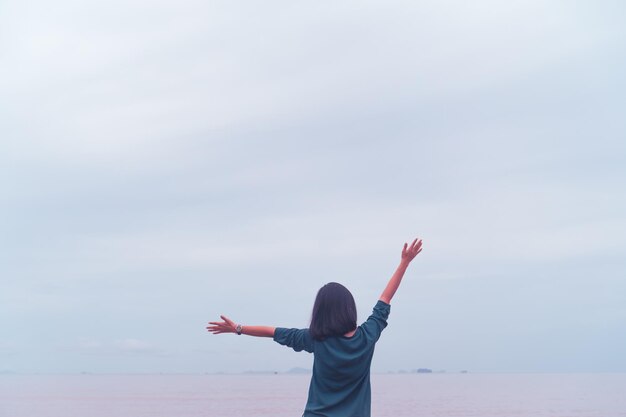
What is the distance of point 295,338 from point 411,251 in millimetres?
877

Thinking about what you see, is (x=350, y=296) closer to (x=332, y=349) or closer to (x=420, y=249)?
(x=332, y=349)

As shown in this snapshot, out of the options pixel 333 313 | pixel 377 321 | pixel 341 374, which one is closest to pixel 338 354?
pixel 341 374

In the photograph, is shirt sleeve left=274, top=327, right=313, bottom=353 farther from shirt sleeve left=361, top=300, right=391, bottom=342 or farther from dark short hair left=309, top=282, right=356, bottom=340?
shirt sleeve left=361, top=300, right=391, bottom=342

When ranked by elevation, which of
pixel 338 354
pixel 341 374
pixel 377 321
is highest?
pixel 377 321

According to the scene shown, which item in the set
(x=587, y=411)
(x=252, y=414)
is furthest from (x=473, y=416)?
(x=252, y=414)

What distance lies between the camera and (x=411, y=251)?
4.56m

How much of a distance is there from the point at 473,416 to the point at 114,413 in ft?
65.7

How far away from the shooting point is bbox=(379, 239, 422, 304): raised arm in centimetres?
439

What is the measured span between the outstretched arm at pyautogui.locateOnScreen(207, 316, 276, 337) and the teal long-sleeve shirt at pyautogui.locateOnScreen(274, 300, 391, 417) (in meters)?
0.21

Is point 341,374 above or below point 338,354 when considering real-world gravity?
below

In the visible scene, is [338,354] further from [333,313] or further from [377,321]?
[377,321]

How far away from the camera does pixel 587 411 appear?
1734 inches

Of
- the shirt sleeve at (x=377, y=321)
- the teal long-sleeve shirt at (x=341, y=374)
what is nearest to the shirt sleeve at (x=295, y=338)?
the teal long-sleeve shirt at (x=341, y=374)

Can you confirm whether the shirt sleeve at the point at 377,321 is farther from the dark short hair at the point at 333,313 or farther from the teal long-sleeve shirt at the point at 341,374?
the dark short hair at the point at 333,313
